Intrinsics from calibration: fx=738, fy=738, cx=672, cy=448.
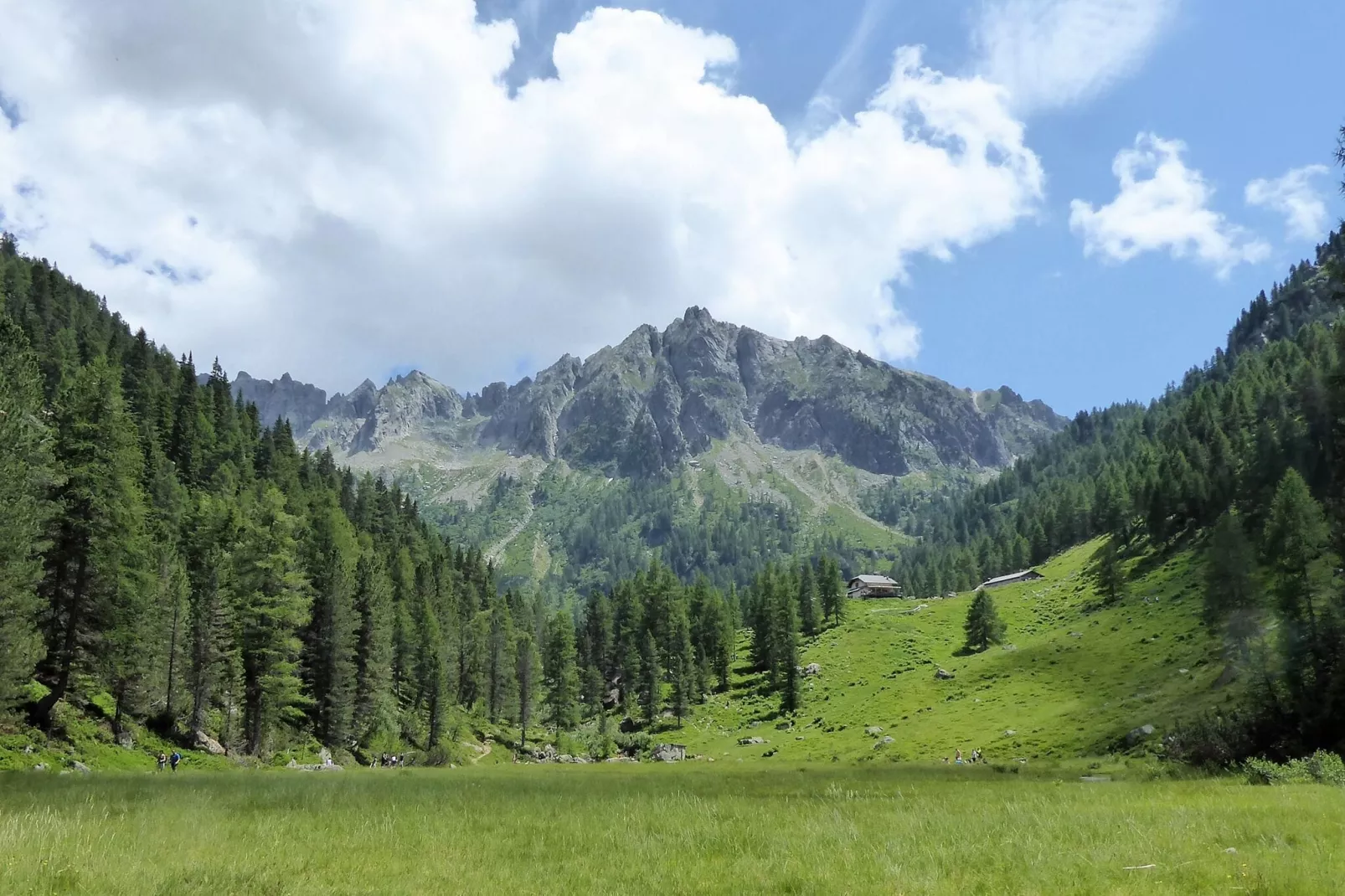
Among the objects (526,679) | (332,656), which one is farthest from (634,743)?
(332,656)

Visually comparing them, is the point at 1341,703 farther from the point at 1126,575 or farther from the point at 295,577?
the point at 1126,575

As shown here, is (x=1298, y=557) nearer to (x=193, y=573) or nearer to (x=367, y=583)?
(x=367, y=583)

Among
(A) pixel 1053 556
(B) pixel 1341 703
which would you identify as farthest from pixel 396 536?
(A) pixel 1053 556

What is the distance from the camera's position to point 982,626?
400 feet

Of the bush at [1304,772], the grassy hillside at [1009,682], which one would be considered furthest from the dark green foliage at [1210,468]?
the bush at [1304,772]

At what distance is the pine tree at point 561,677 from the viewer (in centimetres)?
11031

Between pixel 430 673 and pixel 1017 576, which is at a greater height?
pixel 1017 576

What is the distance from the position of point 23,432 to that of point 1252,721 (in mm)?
59501

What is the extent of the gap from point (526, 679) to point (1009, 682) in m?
64.5

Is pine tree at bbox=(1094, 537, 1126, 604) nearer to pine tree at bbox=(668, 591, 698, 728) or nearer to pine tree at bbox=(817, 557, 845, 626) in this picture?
pine tree at bbox=(817, 557, 845, 626)

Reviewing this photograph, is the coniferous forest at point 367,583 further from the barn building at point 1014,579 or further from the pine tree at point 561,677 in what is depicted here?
the barn building at point 1014,579

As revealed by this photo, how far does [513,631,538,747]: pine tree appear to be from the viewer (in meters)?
103

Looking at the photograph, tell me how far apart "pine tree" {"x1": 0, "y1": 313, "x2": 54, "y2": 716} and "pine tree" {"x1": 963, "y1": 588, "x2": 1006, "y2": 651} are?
12009cm

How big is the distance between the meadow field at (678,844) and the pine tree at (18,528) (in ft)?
60.9
